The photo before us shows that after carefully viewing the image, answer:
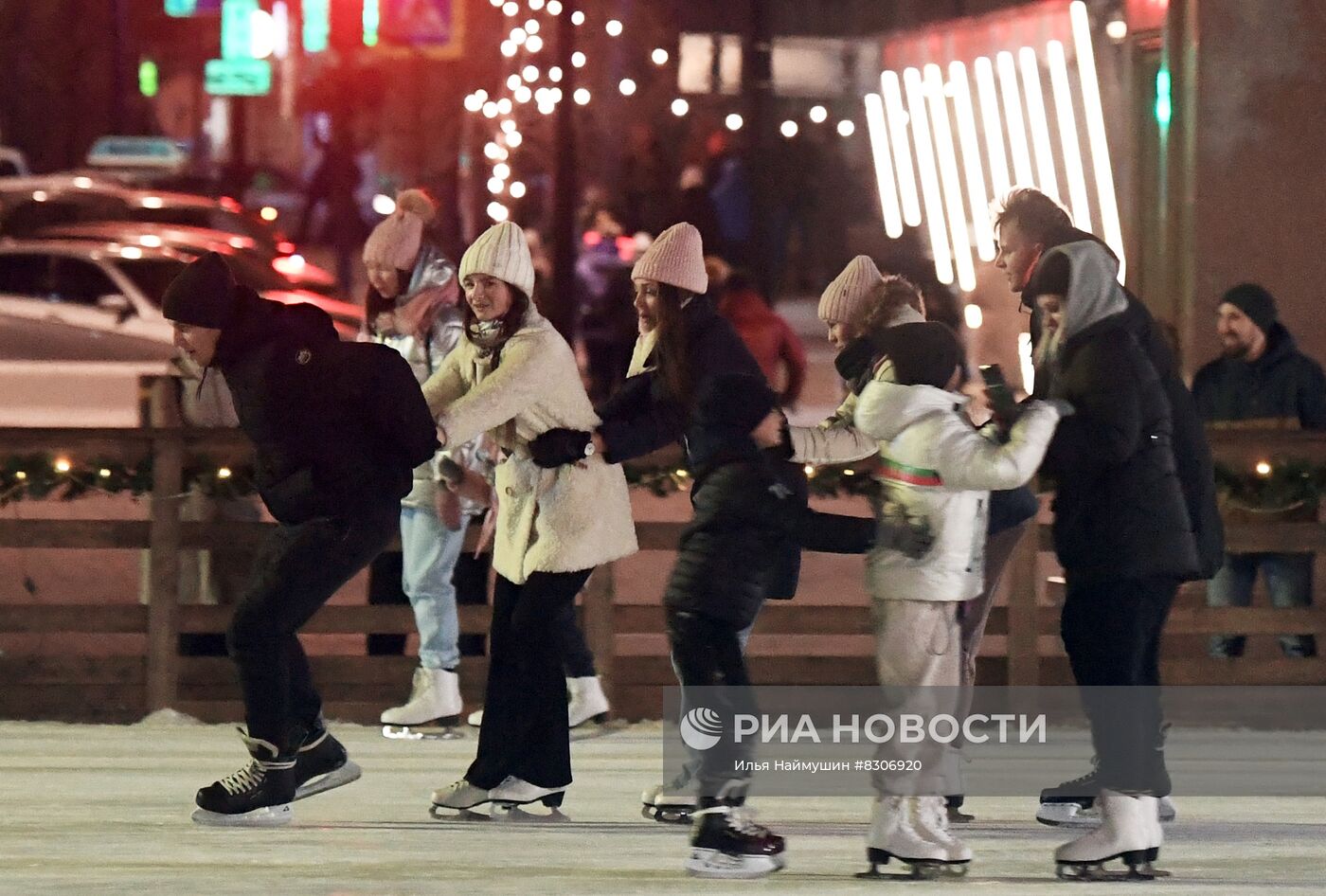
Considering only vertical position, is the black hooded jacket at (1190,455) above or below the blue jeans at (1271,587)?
above

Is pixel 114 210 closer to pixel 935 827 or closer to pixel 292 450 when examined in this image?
pixel 292 450

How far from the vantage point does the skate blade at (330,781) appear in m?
6.97

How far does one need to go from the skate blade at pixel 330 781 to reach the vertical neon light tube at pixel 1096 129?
6353 mm

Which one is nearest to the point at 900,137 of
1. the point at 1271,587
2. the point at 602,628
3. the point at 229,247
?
the point at 229,247

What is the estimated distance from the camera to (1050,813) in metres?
6.86

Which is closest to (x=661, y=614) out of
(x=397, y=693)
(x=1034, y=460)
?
(x=397, y=693)

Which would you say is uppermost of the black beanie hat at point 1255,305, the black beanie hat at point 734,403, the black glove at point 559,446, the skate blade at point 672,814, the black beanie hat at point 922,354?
the black beanie hat at point 922,354

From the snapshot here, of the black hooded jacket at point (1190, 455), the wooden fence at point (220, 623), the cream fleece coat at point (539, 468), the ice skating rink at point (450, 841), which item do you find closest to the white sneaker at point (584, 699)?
the ice skating rink at point (450, 841)

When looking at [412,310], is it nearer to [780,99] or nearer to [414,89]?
[780,99]

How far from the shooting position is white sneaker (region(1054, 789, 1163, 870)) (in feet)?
Answer: 19.7

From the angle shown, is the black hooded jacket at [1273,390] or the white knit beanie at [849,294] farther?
the black hooded jacket at [1273,390]

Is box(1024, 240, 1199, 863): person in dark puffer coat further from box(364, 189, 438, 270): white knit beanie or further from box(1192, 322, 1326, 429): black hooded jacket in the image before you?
box(1192, 322, 1326, 429): black hooded jacket

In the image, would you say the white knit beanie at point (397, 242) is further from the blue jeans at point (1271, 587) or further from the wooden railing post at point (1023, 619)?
the blue jeans at point (1271, 587)

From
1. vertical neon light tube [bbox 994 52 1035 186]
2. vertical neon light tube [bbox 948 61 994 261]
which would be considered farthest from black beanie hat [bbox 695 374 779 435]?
vertical neon light tube [bbox 948 61 994 261]
